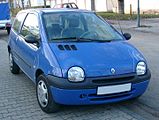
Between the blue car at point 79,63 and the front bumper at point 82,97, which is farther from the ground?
the blue car at point 79,63

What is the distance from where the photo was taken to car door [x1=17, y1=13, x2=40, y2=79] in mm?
6325

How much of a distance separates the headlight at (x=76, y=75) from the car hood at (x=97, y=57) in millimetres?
60

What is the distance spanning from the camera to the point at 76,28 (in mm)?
6422

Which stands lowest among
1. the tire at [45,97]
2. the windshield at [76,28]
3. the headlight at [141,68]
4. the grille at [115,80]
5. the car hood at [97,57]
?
the tire at [45,97]

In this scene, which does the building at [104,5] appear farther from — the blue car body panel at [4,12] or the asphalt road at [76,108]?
the asphalt road at [76,108]

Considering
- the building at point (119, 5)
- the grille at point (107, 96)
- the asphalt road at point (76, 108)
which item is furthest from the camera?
the building at point (119, 5)

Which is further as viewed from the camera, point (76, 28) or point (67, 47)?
point (76, 28)

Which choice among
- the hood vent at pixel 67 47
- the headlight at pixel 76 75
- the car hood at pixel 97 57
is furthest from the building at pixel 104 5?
the headlight at pixel 76 75

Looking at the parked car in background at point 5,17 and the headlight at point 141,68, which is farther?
the parked car in background at point 5,17

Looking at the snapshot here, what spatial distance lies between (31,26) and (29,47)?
1.67 ft

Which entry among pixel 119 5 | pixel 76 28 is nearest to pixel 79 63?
pixel 76 28

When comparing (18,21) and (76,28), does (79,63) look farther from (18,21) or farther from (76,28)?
(18,21)

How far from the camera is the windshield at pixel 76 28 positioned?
20.4 ft

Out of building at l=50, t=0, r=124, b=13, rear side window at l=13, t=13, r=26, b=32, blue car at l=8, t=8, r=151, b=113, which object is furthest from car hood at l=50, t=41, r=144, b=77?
building at l=50, t=0, r=124, b=13
